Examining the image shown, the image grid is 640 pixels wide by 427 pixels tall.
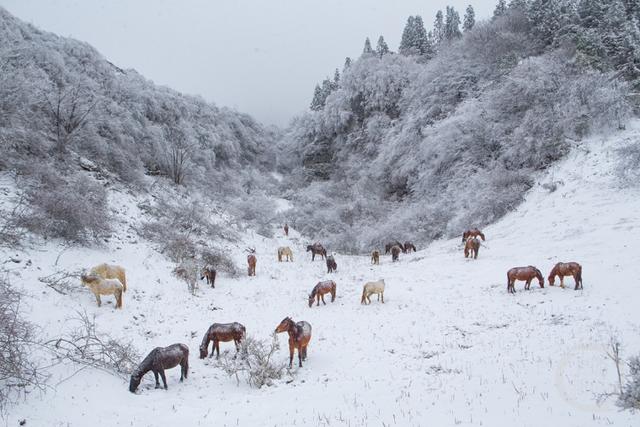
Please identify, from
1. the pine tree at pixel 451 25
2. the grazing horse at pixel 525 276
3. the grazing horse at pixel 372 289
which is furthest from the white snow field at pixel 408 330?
the pine tree at pixel 451 25

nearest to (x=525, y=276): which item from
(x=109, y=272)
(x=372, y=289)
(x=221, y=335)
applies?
(x=372, y=289)

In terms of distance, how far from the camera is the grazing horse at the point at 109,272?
1336cm

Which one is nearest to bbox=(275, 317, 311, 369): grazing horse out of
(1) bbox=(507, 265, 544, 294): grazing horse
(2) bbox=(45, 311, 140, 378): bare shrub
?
(2) bbox=(45, 311, 140, 378): bare shrub

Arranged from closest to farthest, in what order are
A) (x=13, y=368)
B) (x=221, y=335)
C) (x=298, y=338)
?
(x=13, y=368) → (x=298, y=338) → (x=221, y=335)

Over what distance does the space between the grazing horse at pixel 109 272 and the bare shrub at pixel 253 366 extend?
621 centimetres

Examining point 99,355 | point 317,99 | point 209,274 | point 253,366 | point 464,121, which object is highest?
point 317,99

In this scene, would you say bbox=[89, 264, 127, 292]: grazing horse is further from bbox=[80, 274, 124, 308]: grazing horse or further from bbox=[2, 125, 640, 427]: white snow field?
bbox=[80, 274, 124, 308]: grazing horse

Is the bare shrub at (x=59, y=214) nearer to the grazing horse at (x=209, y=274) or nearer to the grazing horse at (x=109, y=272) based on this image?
the grazing horse at (x=109, y=272)

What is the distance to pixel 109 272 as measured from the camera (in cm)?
1355

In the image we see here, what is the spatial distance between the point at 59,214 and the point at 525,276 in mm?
16533

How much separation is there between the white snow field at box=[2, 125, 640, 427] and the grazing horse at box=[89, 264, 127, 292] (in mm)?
583

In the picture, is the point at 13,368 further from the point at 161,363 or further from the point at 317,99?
the point at 317,99

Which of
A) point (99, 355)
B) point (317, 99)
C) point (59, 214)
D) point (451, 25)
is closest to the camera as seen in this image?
point (99, 355)

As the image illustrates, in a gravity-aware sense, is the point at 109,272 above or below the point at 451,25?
below
